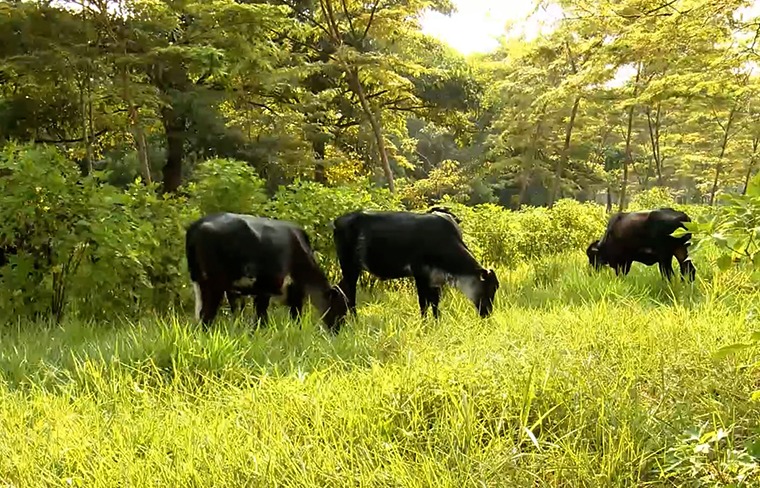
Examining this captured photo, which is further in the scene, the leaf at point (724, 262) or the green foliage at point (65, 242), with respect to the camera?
the green foliage at point (65, 242)

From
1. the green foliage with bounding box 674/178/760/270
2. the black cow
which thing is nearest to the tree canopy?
the black cow

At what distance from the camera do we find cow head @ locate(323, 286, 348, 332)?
5090 mm

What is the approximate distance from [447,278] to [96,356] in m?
3.15

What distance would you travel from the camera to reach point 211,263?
15.7 feet

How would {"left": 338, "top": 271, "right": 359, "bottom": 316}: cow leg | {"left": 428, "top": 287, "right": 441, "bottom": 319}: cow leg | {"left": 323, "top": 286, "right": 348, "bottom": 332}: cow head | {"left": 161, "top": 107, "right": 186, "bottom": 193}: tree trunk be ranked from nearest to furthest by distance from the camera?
{"left": 323, "top": 286, "right": 348, "bottom": 332}: cow head, {"left": 428, "top": 287, "right": 441, "bottom": 319}: cow leg, {"left": 338, "top": 271, "right": 359, "bottom": 316}: cow leg, {"left": 161, "top": 107, "right": 186, "bottom": 193}: tree trunk

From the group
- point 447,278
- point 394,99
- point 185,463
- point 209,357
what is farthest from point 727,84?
point 185,463

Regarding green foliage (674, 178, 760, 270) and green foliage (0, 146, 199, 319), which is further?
green foliage (0, 146, 199, 319)

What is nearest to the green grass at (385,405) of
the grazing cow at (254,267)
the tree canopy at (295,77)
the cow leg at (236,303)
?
the grazing cow at (254,267)

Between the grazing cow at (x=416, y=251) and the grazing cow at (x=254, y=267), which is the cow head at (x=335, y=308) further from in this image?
the grazing cow at (x=416, y=251)

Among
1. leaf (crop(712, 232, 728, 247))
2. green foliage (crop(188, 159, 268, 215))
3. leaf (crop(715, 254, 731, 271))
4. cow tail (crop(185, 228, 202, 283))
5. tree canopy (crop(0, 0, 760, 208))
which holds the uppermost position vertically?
tree canopy (crop(0, 0, 760, 208))

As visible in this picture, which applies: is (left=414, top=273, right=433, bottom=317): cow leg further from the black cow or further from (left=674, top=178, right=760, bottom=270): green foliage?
(left=674, top=178, right=760, bottom=270): green foliage

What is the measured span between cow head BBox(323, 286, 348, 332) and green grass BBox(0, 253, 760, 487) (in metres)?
0.40

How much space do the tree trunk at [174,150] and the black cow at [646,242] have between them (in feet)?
26.1

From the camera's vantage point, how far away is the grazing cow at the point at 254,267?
4.80 meters
